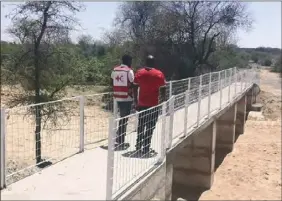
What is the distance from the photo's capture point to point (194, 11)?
25812mm

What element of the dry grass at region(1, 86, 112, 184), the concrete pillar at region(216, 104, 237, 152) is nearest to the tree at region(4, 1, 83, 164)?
the dry grass at region(1, 86, 112, 184)

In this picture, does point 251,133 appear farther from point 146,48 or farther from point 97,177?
point 97,177

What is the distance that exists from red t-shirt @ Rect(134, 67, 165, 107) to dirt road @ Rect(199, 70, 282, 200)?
6087 mm

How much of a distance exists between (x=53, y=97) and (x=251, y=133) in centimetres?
1338

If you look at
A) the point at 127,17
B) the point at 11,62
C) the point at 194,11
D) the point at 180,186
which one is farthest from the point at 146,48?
the point at 11,62

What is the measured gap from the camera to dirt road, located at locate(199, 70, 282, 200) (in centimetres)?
1197

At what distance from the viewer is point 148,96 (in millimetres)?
6609

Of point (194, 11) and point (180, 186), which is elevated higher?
point (194, 11)

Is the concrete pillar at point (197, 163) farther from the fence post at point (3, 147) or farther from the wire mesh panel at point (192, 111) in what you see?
the fence post at point (3, 147)

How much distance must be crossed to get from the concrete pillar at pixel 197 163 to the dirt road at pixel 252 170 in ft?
1.61

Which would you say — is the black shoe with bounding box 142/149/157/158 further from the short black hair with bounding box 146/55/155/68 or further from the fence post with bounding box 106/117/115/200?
the fence post with bounding box 106/117/115/200

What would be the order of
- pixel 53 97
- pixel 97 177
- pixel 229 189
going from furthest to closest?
1. pixel 229 189
2. pixel 53 97
3. pixel 97 177

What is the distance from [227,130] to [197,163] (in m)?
5.48

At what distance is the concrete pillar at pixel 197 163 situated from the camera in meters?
12.6
